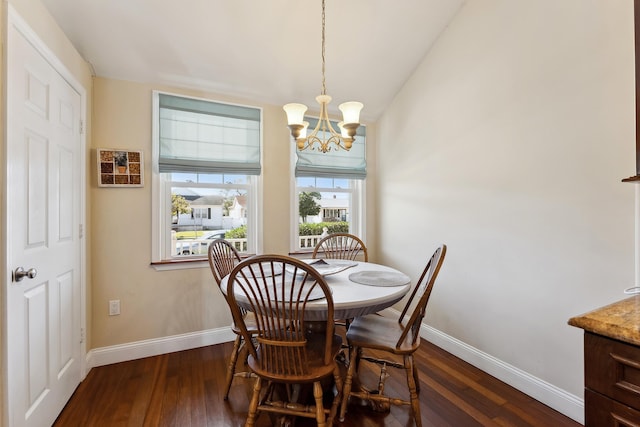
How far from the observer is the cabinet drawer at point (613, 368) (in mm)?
783

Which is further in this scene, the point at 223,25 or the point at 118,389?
the point at 223,25

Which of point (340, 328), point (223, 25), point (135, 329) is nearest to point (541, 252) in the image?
point (340, 328)

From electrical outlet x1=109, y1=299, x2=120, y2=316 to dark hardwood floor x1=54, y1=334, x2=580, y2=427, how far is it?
0.39 m

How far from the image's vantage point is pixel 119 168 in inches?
90.7

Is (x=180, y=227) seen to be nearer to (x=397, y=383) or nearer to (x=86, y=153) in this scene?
(x=86, y=153)

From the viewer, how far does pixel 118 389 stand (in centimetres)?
196

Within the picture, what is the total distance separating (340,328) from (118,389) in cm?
188

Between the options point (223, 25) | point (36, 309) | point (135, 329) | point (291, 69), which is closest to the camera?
point (36, 309)

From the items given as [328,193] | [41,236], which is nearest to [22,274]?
[41,236]

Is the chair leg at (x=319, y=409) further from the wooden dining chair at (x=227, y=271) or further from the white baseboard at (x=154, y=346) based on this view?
the white baseboard at (x=154, y=346)

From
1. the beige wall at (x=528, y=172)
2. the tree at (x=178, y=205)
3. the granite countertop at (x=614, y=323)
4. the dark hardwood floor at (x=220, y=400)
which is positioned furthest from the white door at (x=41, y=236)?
the beige wall at (x=528, y=172)

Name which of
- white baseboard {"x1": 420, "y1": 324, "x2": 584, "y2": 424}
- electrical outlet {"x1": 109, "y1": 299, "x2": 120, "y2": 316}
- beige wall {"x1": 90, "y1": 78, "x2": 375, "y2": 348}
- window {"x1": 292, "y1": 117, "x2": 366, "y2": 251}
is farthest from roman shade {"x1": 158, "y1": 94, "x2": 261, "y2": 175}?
white baseboard {"x1": 420, "y1": 324, "x2": 584, "y2": 424}

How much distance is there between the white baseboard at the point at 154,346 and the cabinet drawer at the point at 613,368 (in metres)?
2.53

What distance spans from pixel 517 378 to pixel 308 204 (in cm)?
222
